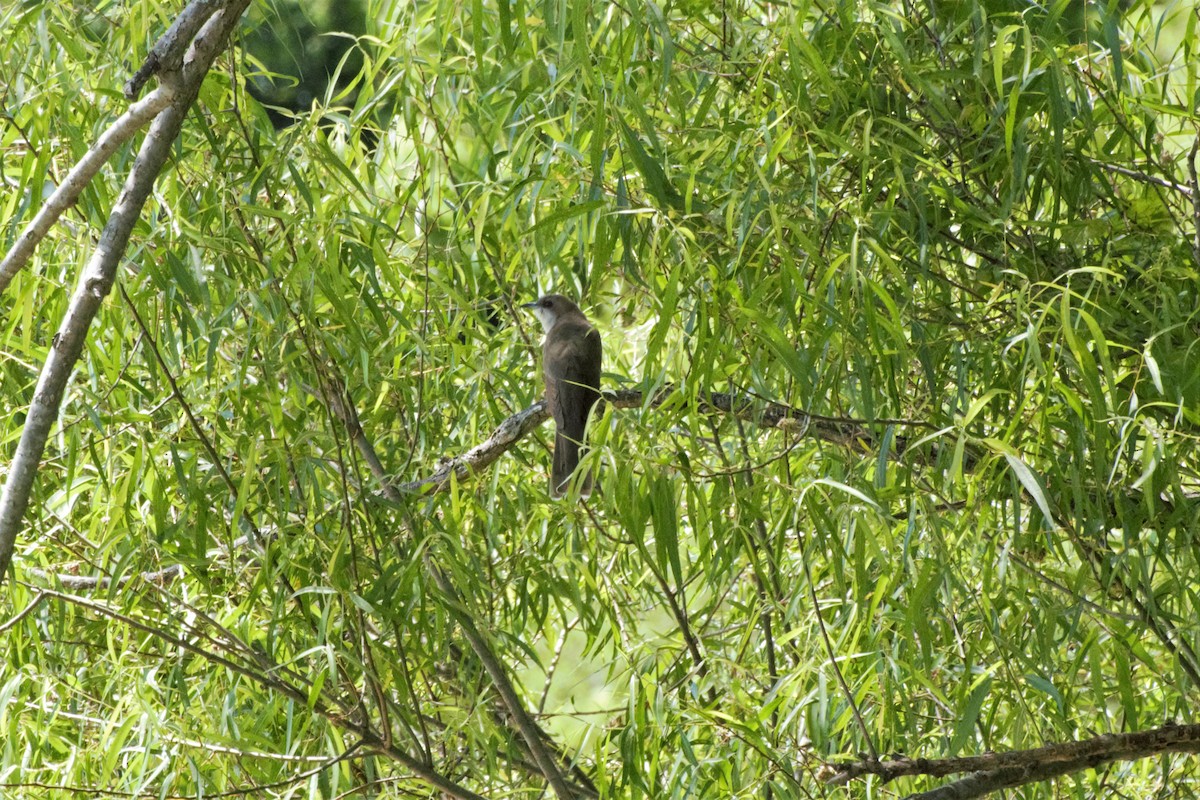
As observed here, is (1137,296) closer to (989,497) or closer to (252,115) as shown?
(989,497)

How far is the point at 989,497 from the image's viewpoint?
1.75 m

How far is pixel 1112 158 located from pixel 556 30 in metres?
0.92

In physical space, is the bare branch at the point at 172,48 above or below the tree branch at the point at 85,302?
above

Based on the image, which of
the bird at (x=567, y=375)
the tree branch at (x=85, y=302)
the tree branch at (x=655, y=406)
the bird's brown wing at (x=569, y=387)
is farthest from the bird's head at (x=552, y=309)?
the tree branch at (x=85, y=302)

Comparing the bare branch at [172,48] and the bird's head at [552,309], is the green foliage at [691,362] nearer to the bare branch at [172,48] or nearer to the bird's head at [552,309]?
the bare branch at [172,48]

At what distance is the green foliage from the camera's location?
1.74 metres

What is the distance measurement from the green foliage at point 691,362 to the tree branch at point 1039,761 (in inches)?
2.2

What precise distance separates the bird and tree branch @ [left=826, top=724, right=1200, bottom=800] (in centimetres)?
79

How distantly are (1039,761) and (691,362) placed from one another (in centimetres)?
81

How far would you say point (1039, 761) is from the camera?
6.09 feet

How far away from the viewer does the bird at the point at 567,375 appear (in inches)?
99.4

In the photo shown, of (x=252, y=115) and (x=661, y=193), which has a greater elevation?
(x=252, y=115)

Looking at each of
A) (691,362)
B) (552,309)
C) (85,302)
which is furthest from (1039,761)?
(552,309)

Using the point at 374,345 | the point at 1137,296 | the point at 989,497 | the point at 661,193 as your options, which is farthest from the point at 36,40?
the point at 1137,296
